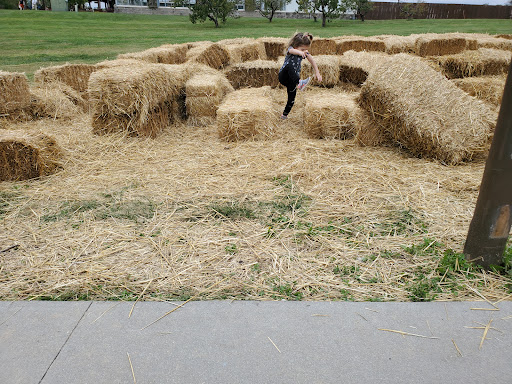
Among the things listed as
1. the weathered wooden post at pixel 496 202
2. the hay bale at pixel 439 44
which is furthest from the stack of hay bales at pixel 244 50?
the weathered wooden post at pixel 496 202

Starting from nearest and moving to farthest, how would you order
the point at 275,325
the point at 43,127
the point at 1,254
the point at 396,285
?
1. the point at 275,325
2. the point at 396,285
3. the point at 1,254
4. the point at 43,127

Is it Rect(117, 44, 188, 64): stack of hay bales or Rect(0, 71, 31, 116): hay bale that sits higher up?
Rect(117, 44, 188, 64): stack of hay bales

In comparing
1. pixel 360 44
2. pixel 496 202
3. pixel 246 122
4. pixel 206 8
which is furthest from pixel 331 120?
pixel 206 8

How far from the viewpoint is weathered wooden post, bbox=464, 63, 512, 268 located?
8.53 ft

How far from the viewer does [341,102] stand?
6734 mm

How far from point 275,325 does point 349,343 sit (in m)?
0.46

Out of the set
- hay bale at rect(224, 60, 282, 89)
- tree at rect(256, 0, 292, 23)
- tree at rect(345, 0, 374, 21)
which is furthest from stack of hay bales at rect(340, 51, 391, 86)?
tree at rect(256, 0, 292, 23)

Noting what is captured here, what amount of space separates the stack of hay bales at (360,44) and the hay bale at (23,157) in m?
11.3

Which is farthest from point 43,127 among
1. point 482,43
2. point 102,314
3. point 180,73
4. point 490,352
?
point 482,43

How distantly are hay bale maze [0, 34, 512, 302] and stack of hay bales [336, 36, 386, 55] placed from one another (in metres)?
4.51

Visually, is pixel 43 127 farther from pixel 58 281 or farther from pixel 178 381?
pixel 178 381

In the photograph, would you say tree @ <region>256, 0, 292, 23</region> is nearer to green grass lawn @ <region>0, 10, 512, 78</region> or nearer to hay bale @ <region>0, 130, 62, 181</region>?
green grass lawn @ <region>0, 10, 512, 78</region>

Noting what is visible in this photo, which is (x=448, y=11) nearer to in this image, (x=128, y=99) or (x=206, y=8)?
(x=206, y=8)

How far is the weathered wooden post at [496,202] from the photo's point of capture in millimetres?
2600
